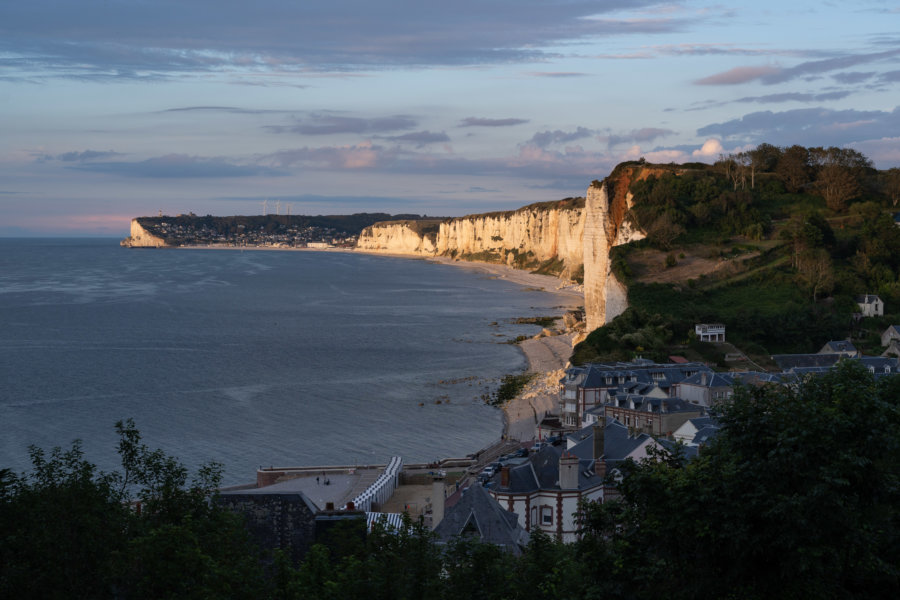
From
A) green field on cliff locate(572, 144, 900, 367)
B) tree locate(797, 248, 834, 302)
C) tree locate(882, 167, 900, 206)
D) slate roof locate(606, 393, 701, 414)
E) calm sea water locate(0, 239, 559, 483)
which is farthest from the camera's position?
tree locate(882, 167, 900, 206)

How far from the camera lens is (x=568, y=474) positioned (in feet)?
82.7

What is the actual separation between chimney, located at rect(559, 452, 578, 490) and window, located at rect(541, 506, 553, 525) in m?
0.72

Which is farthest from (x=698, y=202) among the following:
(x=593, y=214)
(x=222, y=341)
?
(x=222, y=341)

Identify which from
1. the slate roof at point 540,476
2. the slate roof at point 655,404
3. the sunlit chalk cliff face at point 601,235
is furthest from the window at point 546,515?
the sunlit chalk cliff face at point 601,235

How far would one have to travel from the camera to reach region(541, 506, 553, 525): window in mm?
24969

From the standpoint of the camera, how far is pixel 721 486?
37.8 ft

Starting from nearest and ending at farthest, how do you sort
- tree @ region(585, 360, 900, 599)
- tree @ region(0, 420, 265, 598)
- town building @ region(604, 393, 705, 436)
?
tree @ region(585, 360, 900, 599) < tree @ region(0, 420, 265, 598) < town building @ region(604, 393, 705, 436)

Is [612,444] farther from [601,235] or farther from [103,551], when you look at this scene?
[601,235]

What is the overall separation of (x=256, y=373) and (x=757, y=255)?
40.1 m

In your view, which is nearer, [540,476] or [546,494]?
[546,494]

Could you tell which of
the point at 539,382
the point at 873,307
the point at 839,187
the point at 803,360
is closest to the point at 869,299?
the point at 873,307

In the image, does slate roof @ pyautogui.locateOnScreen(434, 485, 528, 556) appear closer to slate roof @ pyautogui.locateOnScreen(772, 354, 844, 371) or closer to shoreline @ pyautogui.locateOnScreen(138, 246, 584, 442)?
shoreline @ pyautogui.locateOnScreen(138, 246, 584, 442)

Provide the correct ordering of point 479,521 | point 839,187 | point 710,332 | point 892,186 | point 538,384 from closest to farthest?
1. point 479,521
2. point 538,384
3. point 710,332
4. point 839,187
5. point 892,186

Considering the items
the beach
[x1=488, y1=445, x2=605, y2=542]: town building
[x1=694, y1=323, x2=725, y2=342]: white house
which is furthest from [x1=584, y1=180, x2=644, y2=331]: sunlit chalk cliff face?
[x1=488, y1=445, x2=605, y2=542]: town building
